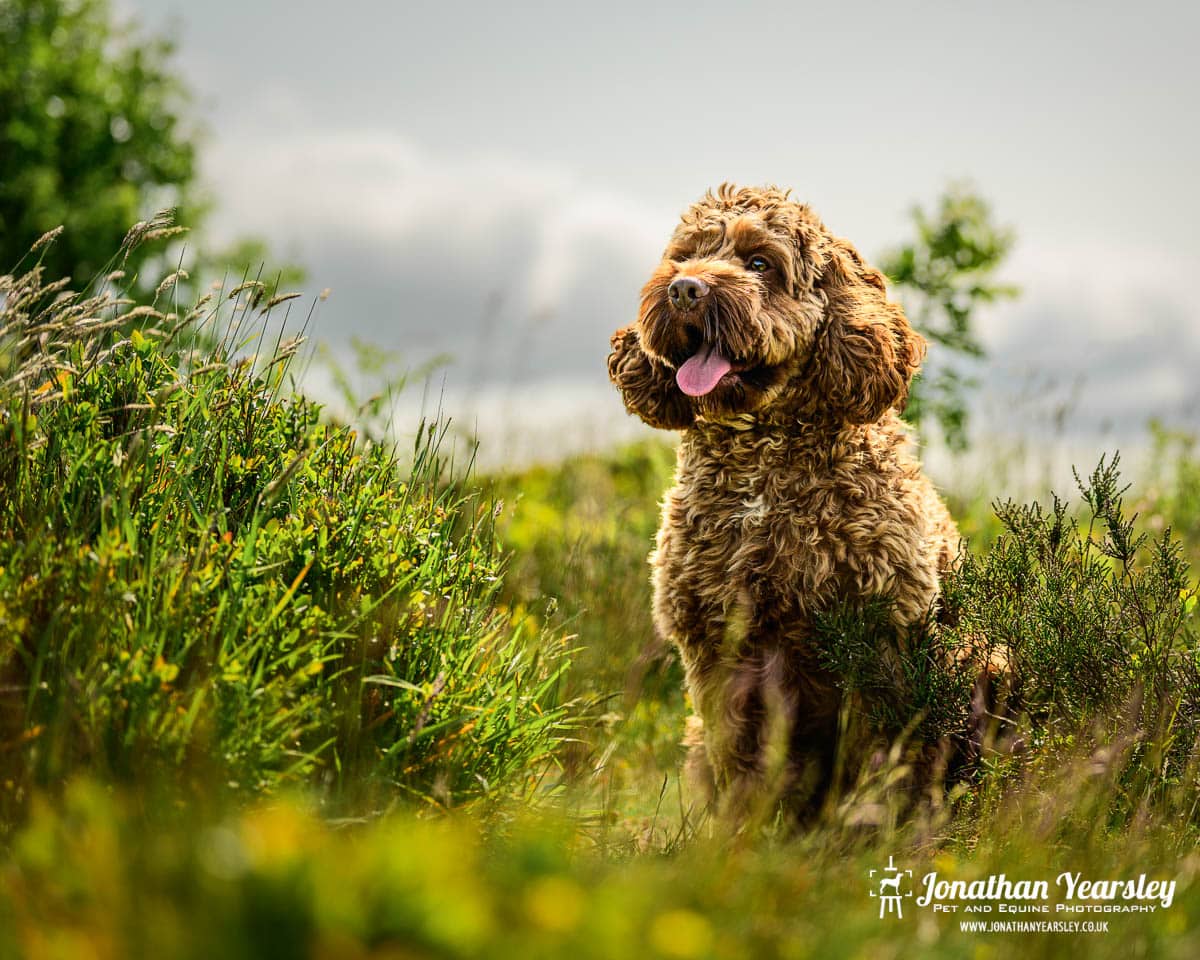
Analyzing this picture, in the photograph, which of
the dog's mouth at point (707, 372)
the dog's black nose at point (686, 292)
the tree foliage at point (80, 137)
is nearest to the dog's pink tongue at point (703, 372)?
the dog's mouth at point (707, 372)

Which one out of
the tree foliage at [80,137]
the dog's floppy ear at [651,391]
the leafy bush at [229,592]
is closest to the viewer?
the leafy bush at [229,592]

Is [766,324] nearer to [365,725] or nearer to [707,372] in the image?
[707,372]

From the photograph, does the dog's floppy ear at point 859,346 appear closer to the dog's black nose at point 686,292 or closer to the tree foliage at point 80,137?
the dog's black nose at point 686,292

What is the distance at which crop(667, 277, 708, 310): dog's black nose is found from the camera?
3.49 m

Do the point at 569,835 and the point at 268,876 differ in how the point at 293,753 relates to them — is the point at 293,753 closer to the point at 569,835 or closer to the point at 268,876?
the point at 569,835

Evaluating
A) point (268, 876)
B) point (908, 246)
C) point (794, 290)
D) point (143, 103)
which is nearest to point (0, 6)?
point (143, 103)

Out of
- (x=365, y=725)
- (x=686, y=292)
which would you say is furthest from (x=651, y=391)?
(x=365, y=725)

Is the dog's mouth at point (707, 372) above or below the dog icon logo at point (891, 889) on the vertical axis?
above

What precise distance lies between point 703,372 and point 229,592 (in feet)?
5.68

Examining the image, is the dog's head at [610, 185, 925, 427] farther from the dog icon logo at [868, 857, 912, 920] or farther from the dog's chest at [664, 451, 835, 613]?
the dog icon logo at [868, 857, 912, 920]

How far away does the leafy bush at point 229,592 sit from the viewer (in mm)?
2520

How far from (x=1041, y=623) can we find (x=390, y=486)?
2.38 m

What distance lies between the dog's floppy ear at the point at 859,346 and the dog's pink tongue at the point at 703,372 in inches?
15.5

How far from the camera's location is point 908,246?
631cm
